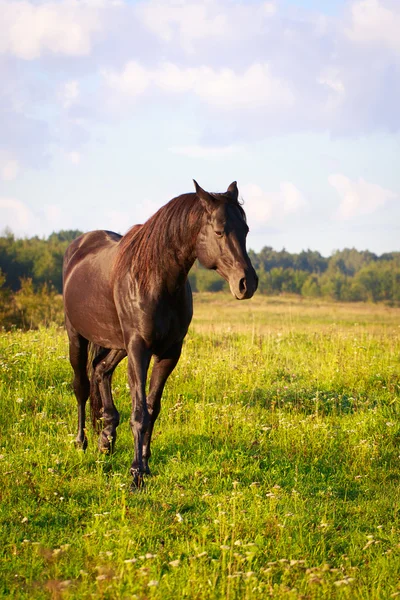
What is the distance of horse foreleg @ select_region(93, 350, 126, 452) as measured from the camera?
20.2ft

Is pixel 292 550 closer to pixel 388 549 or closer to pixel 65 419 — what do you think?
pixel 388 549

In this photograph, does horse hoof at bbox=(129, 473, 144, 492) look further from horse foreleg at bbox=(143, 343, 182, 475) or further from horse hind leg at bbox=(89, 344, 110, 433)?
horse hind leg at bbox=(89, 344, 110, 433)

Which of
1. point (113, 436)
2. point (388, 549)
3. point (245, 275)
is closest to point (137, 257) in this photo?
point (245, 275)

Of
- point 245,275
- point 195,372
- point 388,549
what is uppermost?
point 245,275

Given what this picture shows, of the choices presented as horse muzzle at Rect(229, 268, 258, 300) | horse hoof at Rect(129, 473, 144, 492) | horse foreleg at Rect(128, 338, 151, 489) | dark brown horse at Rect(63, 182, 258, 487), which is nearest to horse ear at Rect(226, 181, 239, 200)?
dark brown horse at Rect(63, 182, 258, 487)

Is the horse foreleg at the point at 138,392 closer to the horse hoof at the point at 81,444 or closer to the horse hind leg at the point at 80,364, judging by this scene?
the horse hoof at the point at 81,444

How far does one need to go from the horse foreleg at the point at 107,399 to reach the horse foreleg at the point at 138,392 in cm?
69

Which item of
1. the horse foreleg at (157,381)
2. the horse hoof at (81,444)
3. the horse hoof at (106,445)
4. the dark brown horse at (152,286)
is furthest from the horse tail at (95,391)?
the horse foreleg at (157,381)

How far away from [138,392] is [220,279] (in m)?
81.8

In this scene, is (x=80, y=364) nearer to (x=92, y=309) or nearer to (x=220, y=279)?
(x=92, y=309)

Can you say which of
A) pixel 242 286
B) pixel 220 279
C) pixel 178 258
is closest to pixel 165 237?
pixel 178 258

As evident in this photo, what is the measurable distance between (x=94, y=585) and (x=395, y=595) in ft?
5.92

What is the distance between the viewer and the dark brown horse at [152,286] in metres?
4.77

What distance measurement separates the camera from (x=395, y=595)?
3408mm
